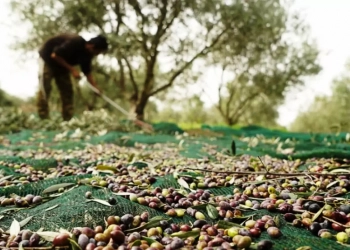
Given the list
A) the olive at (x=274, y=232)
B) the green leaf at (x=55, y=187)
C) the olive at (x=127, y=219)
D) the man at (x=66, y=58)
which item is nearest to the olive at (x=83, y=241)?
the olive at (x=127, y=219)

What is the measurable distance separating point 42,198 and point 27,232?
60cm

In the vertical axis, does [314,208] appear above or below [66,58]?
below

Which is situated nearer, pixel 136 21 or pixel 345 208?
pixel 345 208

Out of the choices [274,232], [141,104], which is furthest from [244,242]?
[141,104]

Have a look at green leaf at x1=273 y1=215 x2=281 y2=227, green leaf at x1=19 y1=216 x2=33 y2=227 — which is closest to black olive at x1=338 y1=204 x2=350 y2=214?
green leaf at x1=273 y1=215 x2=281 y2=227

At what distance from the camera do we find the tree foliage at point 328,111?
27844 millimetres

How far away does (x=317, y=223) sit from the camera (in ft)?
5.41

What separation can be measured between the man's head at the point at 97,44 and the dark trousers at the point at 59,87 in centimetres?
139

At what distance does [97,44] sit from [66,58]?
102cm

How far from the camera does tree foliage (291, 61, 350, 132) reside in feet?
91.4

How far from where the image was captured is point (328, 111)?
1398 inches

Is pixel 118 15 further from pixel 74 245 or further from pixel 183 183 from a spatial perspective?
pixel 74 245

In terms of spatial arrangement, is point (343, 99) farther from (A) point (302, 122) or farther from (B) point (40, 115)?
(B) point (40, 115)

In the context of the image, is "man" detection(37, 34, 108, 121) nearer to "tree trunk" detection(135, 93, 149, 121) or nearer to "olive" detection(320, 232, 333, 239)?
"tree trunk" detection(135, 93, 149, 121)
